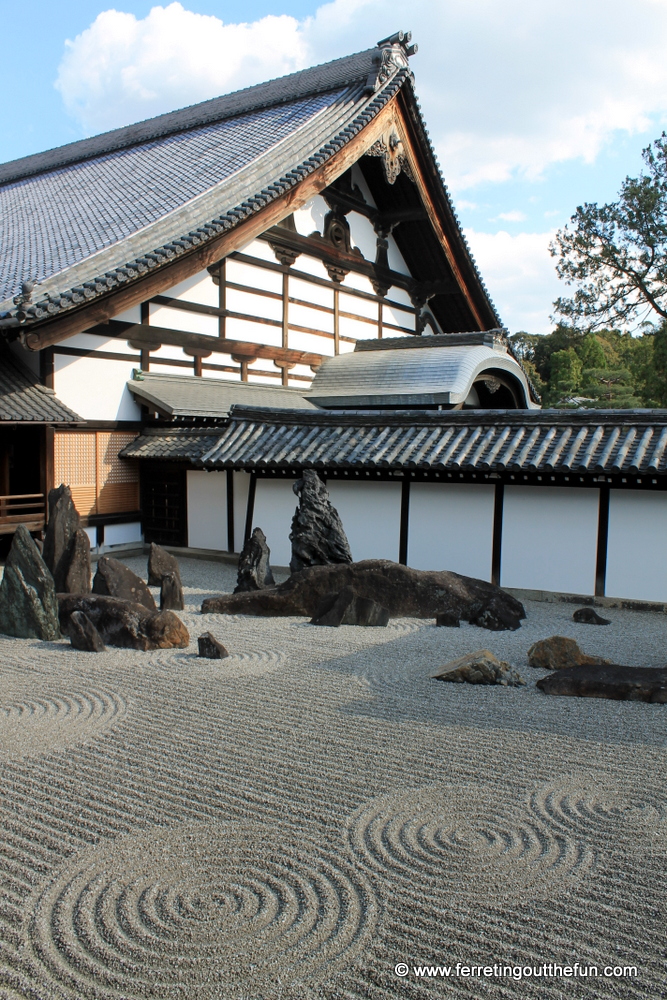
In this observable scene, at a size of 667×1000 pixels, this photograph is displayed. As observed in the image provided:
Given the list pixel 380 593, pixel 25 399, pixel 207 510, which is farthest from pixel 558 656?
pixel 25 399

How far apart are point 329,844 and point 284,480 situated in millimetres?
9115

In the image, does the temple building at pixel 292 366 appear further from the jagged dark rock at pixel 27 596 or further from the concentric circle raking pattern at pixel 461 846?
the concentric circle raking pattern at pixel 461 846

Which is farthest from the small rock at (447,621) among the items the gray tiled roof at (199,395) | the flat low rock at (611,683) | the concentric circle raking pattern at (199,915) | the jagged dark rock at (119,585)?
the gray tiled roof at (199,395)

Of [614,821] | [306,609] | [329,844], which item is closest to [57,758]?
[329,844]

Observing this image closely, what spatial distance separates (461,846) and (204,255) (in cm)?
1289

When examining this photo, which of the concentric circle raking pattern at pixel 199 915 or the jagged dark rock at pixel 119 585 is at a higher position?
the jagged dark rock at pixel 119 585

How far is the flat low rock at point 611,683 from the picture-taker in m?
6.06

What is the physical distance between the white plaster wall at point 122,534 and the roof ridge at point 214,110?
12.6 m

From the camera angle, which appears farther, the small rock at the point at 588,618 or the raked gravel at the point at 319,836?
the small rock at the point at 588,618

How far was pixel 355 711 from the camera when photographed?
584 centimetres

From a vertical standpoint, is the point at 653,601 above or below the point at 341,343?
below

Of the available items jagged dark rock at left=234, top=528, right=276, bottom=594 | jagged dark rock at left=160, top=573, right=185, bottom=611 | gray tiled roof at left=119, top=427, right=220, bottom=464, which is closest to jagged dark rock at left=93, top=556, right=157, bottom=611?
jagged dark rock at left=160, top=573, right=185, bottom=611

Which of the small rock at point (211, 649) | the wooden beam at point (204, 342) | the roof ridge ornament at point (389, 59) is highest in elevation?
the roof ridge ornament at point (389, 59)

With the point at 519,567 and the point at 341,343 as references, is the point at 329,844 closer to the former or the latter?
the point at 519,567
